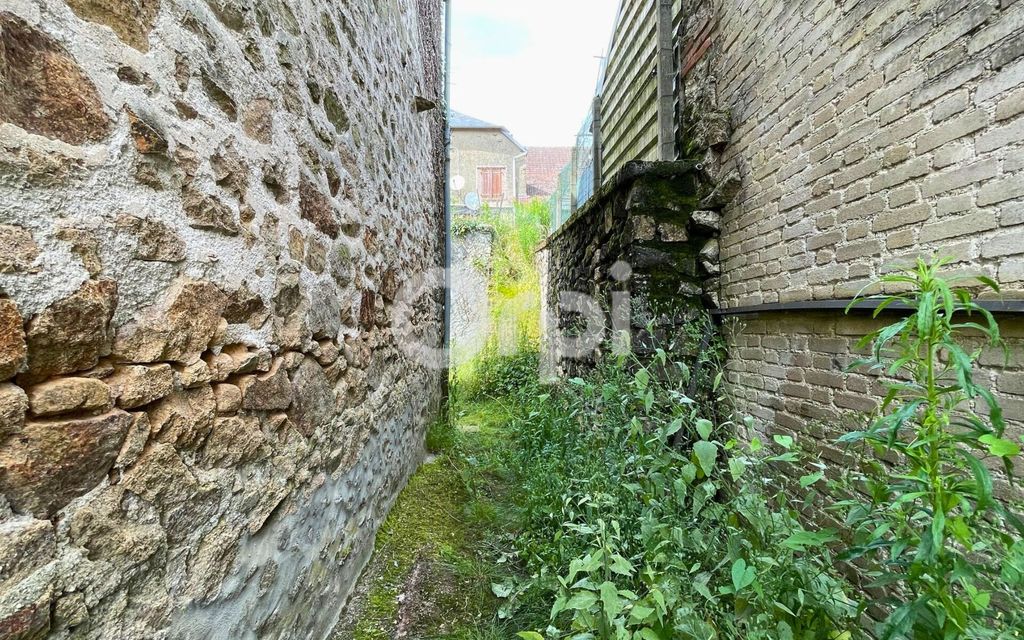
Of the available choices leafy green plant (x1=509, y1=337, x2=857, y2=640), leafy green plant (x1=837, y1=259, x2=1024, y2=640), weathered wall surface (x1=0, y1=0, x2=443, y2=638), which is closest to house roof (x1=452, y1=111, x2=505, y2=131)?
weathered wall surface (x1=0, y1=0, x2=443, y2=638)

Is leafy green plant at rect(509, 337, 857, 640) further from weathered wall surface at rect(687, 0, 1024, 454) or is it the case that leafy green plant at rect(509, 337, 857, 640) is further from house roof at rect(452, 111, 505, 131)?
house roof at rect(452, 111, 505, 131)

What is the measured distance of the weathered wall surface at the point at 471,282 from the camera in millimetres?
7965

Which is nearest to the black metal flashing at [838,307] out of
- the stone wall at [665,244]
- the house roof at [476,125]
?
the stone wall at [665,244]

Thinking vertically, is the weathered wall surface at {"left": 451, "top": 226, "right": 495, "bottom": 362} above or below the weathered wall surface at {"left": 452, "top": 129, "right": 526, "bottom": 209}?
below

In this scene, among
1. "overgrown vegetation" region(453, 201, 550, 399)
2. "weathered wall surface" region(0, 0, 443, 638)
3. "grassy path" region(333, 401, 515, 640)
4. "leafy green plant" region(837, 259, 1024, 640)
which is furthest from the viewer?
"overgrown vegetation" region(453, 201, 550, 399)

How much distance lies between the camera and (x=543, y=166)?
73.7 feet

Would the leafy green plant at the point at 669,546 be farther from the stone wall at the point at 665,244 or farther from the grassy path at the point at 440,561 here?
the stone wall at the point at 665,244

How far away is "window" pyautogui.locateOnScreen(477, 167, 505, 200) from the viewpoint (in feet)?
59.2

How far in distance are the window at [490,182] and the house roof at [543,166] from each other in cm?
195

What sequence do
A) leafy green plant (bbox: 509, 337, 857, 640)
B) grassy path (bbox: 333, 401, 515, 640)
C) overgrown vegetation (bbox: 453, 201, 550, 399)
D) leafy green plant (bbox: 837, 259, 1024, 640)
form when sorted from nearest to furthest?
leafy green plant (bbox: 837, 259, 1024, 640) → leafy green plant (bbox: 509, 337, 857, 640) → grassy path (bbox: 333, 401, 515, 640) → overgrown vegetation (bbox: 453, 201, 550, 399)

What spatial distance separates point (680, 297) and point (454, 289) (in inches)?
225

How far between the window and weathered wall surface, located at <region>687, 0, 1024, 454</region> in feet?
51.0

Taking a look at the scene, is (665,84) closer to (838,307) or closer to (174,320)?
(838,307)

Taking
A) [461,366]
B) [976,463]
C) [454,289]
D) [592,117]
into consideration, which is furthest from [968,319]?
[454,289]
